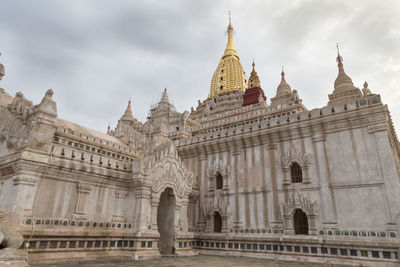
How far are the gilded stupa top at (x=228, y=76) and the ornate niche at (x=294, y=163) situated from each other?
4028 centimetres

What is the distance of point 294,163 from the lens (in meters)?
20.1

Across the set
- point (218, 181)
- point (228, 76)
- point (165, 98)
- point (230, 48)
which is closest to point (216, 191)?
point (218, 181)

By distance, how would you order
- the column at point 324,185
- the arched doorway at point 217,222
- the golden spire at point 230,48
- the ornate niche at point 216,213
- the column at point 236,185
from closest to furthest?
the column at point 324,185 < the column at point 236,185 < the ornate niche at point 216,213 < the arched doorway at point 217,222 < the golden spire at point 230,48

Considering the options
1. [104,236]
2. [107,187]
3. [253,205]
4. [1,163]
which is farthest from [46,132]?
[253,205]

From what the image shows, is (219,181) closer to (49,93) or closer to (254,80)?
(49,93)

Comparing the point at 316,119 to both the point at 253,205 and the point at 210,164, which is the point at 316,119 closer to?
the point at 253,205

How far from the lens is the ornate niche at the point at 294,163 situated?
1914cm

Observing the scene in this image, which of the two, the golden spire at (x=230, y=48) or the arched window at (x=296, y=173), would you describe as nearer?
the arched window at (x=296, y=173)

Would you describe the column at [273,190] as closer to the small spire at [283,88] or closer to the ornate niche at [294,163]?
the ornate niche at [294,163]

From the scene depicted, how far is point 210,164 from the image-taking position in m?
23.9

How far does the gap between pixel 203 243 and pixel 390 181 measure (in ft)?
43.0

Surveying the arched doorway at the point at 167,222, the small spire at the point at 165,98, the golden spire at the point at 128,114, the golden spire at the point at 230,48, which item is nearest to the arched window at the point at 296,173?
the arched doorway at the point at 167,222

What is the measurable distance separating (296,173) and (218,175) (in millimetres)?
6355

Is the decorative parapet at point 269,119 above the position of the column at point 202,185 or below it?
above
